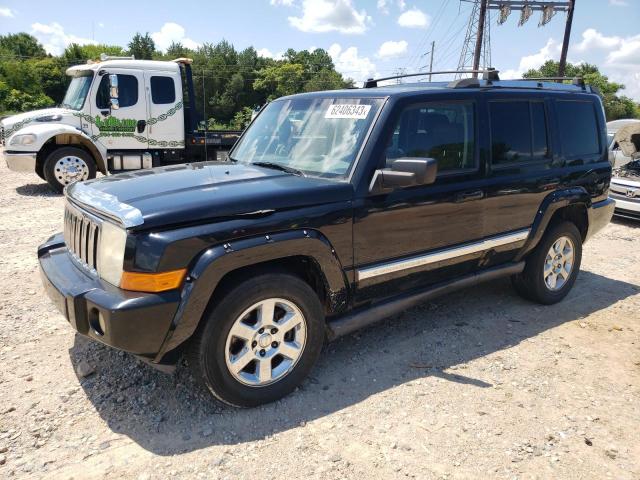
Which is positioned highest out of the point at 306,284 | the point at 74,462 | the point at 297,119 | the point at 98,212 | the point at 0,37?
the point at 0,37

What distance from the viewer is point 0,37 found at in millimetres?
83438

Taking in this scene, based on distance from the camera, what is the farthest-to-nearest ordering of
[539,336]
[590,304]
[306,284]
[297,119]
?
1. [590,304]
2. [539,336]
3. [297,119]
4. [306,284]

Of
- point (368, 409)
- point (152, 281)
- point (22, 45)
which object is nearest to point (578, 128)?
point (368, 409)

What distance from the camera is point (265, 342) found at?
295 centimetres

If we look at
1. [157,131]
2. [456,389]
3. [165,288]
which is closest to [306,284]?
[165,288]

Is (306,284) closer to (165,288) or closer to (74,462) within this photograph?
(165,288)

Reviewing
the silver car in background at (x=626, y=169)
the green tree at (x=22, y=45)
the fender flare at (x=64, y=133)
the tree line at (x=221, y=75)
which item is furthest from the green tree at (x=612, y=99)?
the green tree at (x=22, y=45)

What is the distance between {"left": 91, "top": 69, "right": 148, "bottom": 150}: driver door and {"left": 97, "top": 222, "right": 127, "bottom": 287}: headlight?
8.44 metres

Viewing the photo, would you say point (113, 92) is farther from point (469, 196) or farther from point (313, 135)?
point (469, 196)

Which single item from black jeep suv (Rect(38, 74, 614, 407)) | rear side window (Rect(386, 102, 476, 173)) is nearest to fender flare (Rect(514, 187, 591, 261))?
black jeep suv (Rect(38, 74, 614, 407))

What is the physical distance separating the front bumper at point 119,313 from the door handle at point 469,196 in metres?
2.22

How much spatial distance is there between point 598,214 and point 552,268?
82cm

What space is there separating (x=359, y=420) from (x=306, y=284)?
873mm

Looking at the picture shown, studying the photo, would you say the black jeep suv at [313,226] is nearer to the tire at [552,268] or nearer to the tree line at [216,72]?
the tire at [552,268]
